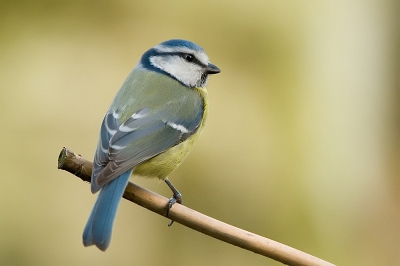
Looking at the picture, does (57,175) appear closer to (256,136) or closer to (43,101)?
(43,101)

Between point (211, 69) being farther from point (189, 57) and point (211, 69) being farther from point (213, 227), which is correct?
Answer: point (213, 227)

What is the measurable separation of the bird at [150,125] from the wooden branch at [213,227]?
3 cm

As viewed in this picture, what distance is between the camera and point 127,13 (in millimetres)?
2602

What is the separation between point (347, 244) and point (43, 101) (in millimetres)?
1566

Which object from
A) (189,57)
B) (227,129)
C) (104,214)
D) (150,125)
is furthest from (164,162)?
(227,129)

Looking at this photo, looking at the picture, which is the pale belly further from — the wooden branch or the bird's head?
the bird's head

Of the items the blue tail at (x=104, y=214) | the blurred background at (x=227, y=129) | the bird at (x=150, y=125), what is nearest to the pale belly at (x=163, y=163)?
the bird at (x=150, y=125)

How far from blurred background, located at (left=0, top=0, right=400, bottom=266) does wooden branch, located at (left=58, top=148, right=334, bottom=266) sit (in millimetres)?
1035

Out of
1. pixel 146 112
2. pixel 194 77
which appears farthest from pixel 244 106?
pixel 146 112

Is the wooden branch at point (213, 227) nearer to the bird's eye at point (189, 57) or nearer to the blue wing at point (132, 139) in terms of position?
the blue wing at point (132, 139)

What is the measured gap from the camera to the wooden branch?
4.01 ft

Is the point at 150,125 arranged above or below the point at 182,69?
below

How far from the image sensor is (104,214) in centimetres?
129

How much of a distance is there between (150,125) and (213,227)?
48 cm
